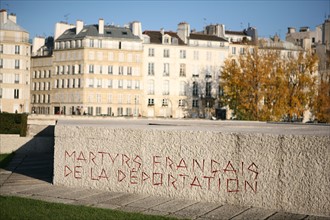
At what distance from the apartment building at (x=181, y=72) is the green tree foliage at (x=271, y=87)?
2228cm

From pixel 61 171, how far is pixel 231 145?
5295mm

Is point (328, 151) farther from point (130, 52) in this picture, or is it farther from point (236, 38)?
point (236, 38)

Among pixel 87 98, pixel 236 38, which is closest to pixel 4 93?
pixel 87 98

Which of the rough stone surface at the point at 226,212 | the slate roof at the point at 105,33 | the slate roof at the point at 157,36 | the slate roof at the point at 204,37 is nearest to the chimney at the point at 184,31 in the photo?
the slate roof at the point at 157,36

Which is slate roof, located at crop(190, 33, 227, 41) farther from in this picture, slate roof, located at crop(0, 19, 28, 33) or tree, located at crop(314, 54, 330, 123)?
slate roof, located at crop(0, 19, 28, 33)

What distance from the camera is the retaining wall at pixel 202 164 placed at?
10.0 meters

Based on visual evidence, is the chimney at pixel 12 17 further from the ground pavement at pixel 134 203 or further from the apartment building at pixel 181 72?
the ground pavement at pixel 134 203

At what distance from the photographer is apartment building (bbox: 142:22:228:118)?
8319cm

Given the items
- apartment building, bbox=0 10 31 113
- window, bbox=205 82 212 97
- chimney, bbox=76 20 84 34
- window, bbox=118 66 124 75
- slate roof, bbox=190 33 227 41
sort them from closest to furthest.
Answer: apartment building, bbox=0 10 31 113, window, bbox=118 66 124 75, chimney, bbox=76 20 84 34, slate roof, bbox=190 33 227 41, window, bbox=205 82 212 97

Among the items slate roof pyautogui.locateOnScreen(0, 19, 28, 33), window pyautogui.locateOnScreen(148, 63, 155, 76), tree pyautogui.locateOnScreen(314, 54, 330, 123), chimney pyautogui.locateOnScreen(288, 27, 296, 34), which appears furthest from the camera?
chimney pyautogui.locateOnScreen(288, 27, 296, 34)

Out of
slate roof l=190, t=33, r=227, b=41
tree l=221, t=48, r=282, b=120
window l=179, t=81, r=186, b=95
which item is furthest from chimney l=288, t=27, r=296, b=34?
tree l=221, t=48, r=282, b=120

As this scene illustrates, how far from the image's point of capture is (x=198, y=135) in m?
11.4

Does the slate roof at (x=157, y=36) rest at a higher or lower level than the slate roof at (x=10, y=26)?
lower

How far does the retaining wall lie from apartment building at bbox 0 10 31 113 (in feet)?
239
